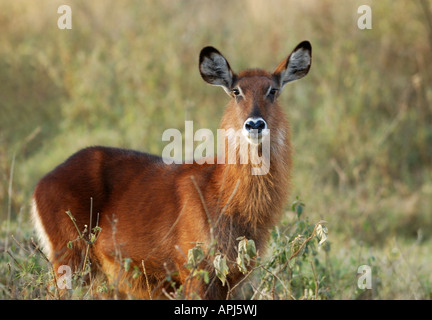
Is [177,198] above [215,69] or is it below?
below

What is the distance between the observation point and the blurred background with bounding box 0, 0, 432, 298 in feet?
31.1

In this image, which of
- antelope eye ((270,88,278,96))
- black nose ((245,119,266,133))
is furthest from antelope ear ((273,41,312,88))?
black nose ((245,119,266,133))

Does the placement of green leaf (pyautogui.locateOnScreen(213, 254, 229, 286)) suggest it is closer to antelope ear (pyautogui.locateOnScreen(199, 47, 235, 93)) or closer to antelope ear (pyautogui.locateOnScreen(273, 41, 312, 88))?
antelope ear (pyautogui.locateOnScreen(199, 47, 235, 93))

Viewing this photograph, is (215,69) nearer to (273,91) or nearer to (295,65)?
(273,91)

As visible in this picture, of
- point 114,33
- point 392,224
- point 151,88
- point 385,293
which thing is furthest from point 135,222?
point 114,33

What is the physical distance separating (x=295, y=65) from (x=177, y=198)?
1.44 m

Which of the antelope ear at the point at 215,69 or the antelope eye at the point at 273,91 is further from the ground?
the antelope ear at the point at 215,69

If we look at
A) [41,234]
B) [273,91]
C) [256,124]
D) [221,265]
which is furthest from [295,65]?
[41,234]

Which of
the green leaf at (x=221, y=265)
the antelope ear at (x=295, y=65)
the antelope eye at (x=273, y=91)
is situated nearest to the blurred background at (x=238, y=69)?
the antelope ear at (x=295, y=65)

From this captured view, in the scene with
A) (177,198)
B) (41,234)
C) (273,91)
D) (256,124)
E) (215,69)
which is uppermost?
(215,69)

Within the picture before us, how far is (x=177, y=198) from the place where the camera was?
4965 millimetres

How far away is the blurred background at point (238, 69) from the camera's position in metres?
9.49

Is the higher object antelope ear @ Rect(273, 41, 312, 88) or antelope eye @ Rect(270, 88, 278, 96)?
antelope ear @ Rect(273, 41, 312, 88)

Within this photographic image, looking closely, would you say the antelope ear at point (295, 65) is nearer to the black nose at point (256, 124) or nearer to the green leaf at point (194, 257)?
the black nose at point (256, 124)
